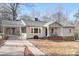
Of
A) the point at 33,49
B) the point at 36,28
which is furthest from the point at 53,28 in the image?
the point at 33,49

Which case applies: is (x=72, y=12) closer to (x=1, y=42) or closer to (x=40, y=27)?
(x=40, y=27)

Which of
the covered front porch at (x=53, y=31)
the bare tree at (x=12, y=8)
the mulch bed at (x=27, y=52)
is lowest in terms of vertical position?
the mulch bed at (x=27, y=52)

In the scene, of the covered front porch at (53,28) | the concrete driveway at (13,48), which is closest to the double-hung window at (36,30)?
the covered front porch at (53,28)

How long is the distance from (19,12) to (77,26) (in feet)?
3.05

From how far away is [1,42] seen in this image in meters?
9.58

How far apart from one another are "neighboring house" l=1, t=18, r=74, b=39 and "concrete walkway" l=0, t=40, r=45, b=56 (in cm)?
13

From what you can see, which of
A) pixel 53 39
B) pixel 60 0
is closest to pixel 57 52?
pixel 53 39

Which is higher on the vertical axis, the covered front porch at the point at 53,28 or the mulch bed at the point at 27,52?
the covered front porch at the point at 53,28

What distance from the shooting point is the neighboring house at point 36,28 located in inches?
374

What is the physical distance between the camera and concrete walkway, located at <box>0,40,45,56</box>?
949 cm

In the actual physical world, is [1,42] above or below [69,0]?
below

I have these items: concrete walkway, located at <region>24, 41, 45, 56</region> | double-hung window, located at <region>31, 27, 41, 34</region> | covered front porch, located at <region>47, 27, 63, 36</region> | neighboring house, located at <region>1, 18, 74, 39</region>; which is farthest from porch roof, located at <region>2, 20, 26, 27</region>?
covered front porch, located at <region>47, 27, 63, 36</region>

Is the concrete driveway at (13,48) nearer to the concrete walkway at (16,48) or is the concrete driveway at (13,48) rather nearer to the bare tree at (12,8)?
the concrete walkway at (16,48)

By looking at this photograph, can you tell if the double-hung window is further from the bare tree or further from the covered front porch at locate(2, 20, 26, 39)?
the bare tree
